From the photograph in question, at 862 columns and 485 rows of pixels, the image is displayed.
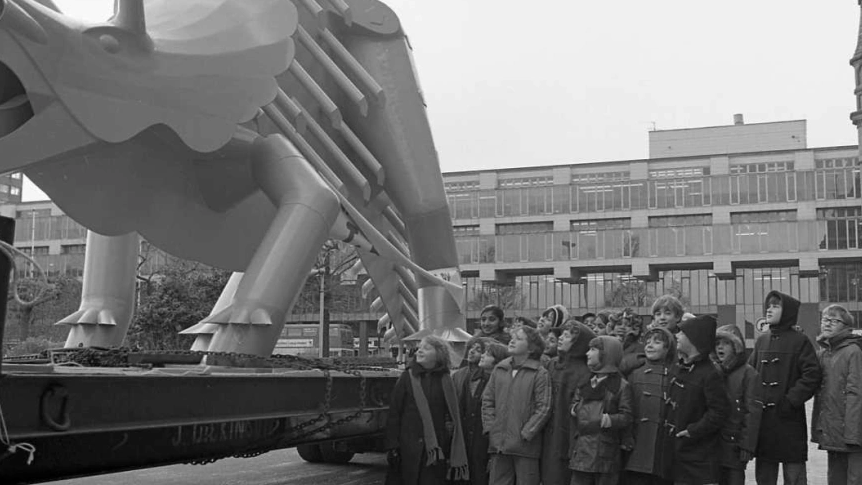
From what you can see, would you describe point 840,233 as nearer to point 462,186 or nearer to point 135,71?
point 462,186

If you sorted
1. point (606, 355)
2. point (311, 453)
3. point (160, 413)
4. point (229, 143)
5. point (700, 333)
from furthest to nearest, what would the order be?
point (311, 453)
point (229, 143)
point (606, 355)
point (700, 333)
point (160, 413)

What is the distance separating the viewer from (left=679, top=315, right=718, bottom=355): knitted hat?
685 cm

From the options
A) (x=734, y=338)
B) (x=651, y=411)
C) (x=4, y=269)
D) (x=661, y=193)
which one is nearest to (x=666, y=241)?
(x=661, y=193)

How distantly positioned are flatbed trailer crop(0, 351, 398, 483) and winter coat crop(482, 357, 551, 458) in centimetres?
128

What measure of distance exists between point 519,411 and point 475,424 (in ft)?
2.51

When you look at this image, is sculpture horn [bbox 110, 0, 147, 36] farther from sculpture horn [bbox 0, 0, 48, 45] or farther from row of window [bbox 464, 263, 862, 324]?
row of window [bbox 464, 263, 862, 324]

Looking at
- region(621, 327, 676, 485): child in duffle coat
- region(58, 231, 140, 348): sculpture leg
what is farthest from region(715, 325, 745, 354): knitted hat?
region(58, 231, 140, 348): sculpture leg

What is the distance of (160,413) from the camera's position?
5.67m

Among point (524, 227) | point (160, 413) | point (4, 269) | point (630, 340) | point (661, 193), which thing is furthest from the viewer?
point (524, 227)

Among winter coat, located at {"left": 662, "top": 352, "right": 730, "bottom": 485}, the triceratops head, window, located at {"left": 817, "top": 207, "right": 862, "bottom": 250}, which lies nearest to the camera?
winter coat, located at {"left": 662, "top": 352, "right": 730, "bottom": 485}

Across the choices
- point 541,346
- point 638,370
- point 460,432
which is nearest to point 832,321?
point 638,370

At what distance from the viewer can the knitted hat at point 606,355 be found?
7.11 metres

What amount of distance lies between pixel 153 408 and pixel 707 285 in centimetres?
5476

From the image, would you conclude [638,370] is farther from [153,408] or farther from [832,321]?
[153,408]
